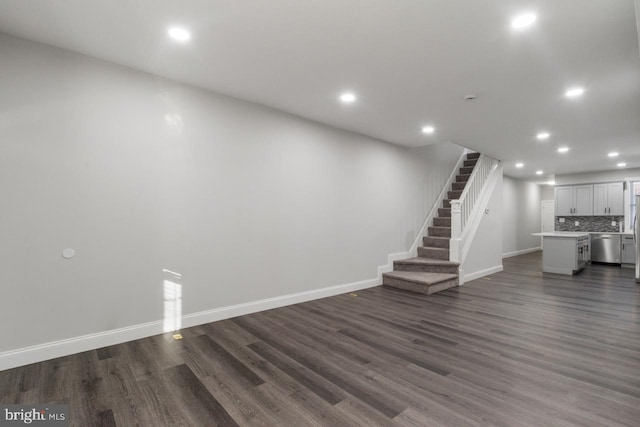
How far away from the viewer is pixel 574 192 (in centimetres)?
927

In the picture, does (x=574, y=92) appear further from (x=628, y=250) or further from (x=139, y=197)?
(x=628, y=250)

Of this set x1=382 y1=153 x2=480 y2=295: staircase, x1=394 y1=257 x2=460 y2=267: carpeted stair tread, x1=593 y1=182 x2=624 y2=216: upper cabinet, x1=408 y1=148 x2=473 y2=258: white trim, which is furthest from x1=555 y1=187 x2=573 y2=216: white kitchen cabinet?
x1=394 y1=257 x2=460 y2=267: carpeted stair tread

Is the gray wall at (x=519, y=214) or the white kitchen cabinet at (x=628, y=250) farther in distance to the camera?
the gray wall at (x=519, y=214)

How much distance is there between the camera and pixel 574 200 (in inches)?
364

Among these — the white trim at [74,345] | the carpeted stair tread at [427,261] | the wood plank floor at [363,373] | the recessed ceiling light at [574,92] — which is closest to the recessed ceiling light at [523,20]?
the recessed ceiling light at [574,92]

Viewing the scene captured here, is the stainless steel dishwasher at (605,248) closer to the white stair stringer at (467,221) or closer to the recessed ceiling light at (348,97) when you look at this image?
the white stair stringer at (467,221)

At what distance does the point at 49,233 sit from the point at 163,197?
0.98 metres

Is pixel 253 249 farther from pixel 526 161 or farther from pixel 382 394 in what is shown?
pixel 526 161

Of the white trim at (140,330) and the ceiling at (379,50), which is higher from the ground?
the ceiling at (379,50)

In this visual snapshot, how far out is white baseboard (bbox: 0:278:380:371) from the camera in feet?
8.30

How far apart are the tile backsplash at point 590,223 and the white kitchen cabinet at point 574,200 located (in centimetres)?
35

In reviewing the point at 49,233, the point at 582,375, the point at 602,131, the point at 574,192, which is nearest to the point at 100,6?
the point at 49,233

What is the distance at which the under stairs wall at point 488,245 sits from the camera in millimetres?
6109

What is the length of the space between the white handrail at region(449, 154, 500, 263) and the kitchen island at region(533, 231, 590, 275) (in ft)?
5.52
